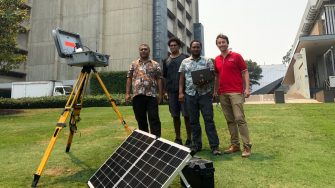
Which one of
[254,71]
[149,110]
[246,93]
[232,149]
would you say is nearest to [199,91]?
[246,93]

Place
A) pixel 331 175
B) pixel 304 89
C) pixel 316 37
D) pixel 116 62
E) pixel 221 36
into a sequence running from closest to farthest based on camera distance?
pixel 331 175 < pixel 221 36 < pixel 316 37 < pixel 304 89 < pixel 116 62

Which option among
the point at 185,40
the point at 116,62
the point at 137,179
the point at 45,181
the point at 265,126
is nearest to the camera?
the point at 137,179

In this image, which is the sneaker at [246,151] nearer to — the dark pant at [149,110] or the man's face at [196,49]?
the dark pant at [149,110]

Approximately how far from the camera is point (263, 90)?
57000 millimetres

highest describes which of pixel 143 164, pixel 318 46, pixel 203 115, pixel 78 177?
pixel 318 46

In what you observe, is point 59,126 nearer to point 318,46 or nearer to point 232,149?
point 232,149

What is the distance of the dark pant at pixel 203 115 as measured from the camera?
549 cm

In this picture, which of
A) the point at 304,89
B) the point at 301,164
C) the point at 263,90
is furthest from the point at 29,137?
the point at 263,90

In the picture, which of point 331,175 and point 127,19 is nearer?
point 331,175

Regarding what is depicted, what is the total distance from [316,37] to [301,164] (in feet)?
67.5

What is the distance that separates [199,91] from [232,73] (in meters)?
0.69

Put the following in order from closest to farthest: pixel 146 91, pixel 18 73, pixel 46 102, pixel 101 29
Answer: pixel 146 91
pixel 46 102
pixel 101 29
pixel 18 73

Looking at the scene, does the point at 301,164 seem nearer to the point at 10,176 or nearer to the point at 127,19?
the point at 10,176

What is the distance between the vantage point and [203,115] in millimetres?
5574
